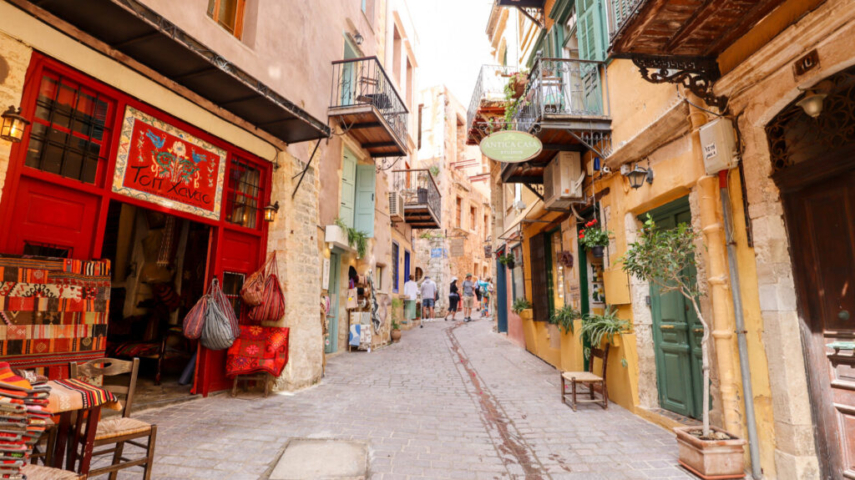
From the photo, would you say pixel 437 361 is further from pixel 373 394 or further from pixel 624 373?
pixel 624 373

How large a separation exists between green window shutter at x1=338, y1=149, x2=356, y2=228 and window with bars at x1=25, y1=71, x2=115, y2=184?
239 inches

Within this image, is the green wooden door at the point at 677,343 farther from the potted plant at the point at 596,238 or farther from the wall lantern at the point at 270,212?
the wall lantern at the point at 270,212

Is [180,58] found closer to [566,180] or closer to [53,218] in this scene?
[53,218]

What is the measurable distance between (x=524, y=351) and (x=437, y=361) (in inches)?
116

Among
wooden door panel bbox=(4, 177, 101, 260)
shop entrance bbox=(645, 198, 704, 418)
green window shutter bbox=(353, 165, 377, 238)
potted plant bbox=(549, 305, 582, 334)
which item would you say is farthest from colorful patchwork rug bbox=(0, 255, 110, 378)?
green window shutter bbox=(353, 165, 377, 238)

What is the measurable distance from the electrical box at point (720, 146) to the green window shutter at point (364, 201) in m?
8.46

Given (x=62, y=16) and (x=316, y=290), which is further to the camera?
(x=316, y=290)

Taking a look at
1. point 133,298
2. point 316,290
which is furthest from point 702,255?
point 133,298

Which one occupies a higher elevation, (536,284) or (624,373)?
(536,284)

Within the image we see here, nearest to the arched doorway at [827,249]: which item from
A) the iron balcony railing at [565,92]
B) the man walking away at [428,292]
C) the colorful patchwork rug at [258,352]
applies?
the iron balcony railing at [565,92]

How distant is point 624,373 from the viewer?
19.1 feet

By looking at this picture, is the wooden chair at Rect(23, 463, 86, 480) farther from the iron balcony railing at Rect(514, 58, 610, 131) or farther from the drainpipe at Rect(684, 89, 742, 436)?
the iron balcony railing at Rect(514, 58, 610, 131)

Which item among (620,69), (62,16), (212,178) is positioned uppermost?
(620,69)

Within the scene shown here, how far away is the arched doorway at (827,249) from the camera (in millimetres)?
3174
